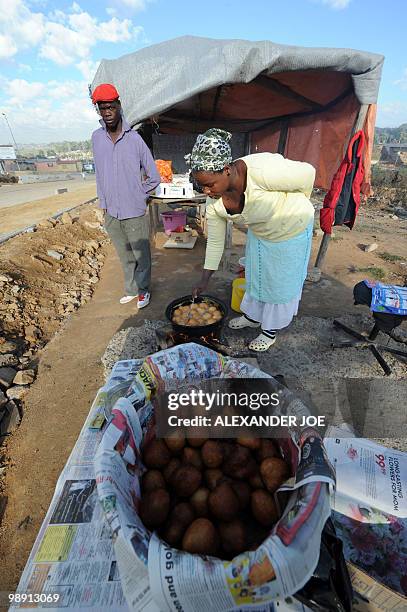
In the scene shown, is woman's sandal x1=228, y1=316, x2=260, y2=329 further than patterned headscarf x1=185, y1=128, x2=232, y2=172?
Yes

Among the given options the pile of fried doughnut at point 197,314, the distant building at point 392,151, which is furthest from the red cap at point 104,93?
the distant building at point 392,151

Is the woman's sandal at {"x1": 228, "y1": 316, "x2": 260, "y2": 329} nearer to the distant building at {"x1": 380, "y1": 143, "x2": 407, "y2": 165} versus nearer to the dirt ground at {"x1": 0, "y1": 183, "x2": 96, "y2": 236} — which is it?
the dirt ground at {"x1": 0, "y1": 183, "x2": 96, "y2": 236}

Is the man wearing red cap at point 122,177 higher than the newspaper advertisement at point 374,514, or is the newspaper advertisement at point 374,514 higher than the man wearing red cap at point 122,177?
the man wearing red cap at point 122,177

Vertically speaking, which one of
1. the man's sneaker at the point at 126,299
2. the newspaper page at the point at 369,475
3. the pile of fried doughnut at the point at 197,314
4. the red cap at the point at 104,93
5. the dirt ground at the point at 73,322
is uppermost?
the red cap at the point at 104,93

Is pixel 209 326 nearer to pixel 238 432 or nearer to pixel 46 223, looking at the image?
pixel 238 432

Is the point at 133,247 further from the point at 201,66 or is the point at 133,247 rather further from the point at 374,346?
the point at 374,346

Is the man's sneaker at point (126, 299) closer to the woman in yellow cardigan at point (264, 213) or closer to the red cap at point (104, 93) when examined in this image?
the woman in yellow cardigan at point (264, 213)

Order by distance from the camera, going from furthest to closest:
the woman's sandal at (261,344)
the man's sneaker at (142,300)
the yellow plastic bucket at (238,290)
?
the man's sneaker at (142,300) < the yellow plastic bucket at (238,290) < the woman's sandal at (261,344)

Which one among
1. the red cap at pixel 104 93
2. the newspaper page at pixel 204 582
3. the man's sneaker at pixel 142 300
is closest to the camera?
the newspaper page at pixel 204 582

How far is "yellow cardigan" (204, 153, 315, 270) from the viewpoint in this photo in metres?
2.12

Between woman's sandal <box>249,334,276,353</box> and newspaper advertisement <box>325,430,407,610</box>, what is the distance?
1.63 m

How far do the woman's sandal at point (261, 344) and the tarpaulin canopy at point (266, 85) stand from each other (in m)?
2.56

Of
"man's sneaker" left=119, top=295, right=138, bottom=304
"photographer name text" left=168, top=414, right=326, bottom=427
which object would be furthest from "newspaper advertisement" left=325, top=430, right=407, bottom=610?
"man's sneaker" left=119, top=295, right=138, bottom=304

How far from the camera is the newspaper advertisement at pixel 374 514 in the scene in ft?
4.10
